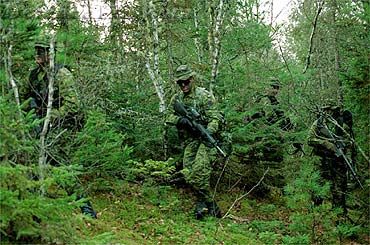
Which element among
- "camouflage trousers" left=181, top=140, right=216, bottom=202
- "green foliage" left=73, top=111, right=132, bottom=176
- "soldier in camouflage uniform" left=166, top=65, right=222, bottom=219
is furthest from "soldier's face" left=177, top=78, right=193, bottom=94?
"green foliage" left=73, top=111, right=132, bottom=176

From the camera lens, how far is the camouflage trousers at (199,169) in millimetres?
7695

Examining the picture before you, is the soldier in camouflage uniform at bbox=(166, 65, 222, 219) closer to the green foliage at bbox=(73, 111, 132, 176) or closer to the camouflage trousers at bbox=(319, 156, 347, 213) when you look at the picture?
the green foliage at bbox=(73, 111, 132, 176)

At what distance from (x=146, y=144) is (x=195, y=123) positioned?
1.62m

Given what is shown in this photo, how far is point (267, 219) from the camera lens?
28.2ft

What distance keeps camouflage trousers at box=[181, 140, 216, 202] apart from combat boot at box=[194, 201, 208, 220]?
8cm

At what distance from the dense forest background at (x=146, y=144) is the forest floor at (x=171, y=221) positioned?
27 millimetres

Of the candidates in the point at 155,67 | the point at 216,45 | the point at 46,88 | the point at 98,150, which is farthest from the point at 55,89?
the point at 216,45

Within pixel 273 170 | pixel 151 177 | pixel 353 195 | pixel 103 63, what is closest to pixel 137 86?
pixel 103 63

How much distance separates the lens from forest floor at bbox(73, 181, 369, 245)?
21.0ft

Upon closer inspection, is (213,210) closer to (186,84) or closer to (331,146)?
(186,84)

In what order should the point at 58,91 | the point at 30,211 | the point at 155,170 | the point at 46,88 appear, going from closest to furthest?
the point at 30,211 → the point at 46,88 → the point at 58,91 → the point at 155,170

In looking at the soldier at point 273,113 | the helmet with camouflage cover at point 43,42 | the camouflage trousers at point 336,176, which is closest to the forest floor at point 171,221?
the camouflage trousers at point 336,176

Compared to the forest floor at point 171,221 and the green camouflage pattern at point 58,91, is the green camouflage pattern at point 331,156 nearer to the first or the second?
the forest floor at point 171,221

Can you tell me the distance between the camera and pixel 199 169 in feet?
25.2
